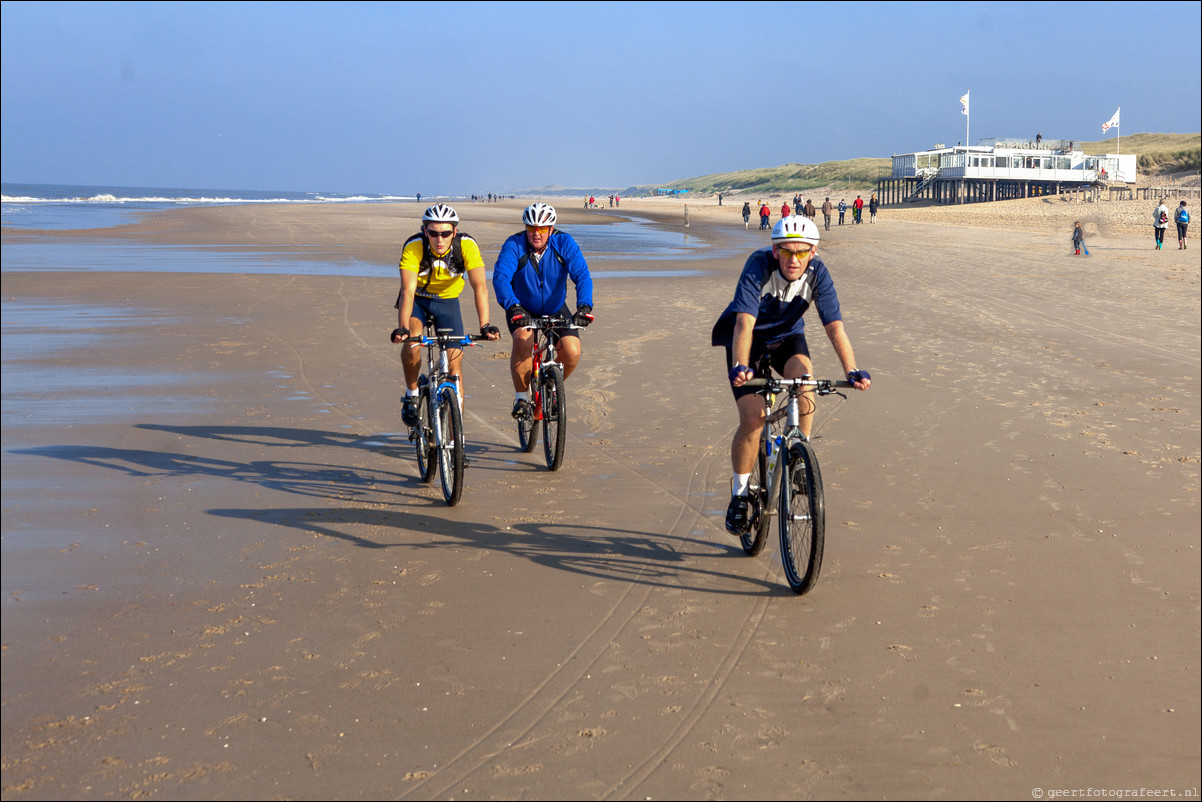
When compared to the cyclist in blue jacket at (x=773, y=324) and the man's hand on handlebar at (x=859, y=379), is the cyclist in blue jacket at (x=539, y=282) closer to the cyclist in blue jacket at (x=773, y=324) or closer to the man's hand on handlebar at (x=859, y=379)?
the cyclist in blue jacket at (x=773, y=324)

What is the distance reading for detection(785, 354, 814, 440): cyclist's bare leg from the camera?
5383 mm

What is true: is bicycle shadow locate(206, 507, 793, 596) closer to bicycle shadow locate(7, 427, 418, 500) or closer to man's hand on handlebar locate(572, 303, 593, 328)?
bicycle shadow locate(7, 427, 418, 500)

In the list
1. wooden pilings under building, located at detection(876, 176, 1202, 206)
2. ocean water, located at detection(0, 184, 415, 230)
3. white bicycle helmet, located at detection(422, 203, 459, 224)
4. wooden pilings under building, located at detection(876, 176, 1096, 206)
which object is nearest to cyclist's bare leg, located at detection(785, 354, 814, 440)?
white bicycle helmet, located at detection(422, 203, 459, 224)

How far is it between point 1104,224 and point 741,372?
148 feet

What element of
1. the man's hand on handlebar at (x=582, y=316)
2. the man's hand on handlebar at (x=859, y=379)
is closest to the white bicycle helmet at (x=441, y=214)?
the man's hand on handlebar at (x=582, y=316)

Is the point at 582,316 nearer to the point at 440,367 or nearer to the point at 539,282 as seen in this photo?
the point at 539,282

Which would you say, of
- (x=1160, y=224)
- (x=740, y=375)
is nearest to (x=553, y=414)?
(x=740, y=375)

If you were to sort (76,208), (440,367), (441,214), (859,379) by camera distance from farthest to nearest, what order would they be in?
(76,208) → (441,214) → (440,367) → (859,379)

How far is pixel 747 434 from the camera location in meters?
5.59

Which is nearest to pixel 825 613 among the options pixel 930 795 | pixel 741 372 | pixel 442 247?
pixel 741 372

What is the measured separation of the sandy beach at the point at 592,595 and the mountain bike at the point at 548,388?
10.8 inches

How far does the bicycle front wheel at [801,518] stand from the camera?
16.2 feet

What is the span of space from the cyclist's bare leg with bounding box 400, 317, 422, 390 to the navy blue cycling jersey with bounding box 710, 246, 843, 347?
8.15 feet

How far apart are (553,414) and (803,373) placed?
2.86 meters
